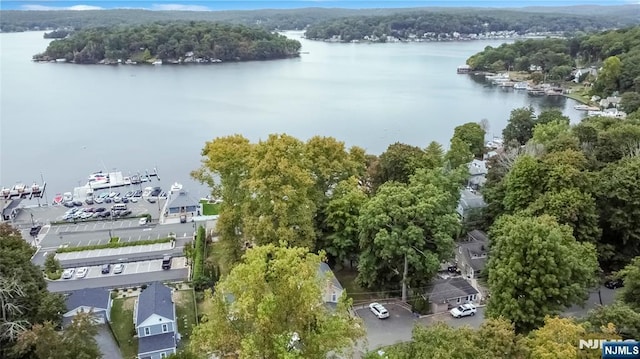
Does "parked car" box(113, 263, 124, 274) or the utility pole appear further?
"parked car" box(113, 263, 124, 274)

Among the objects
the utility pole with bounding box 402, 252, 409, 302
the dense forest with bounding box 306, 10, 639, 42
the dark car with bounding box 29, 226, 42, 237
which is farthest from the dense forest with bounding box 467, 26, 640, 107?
the dense forest with bounding box 306, 10, 639, 42

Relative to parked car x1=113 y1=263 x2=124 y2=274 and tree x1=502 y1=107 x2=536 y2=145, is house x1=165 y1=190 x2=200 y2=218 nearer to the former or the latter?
parked car x1=113 y1=263 x2=124 y2=274

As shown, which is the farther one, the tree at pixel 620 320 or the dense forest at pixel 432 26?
the dense forest at pixel 432 26

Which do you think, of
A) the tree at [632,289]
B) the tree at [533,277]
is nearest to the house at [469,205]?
the tree at [533,277]

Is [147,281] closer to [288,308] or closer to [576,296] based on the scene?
[288,308]

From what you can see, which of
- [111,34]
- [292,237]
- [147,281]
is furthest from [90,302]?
[111,34]

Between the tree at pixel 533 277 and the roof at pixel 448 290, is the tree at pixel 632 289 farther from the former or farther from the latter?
the roof at pixel 448 290
